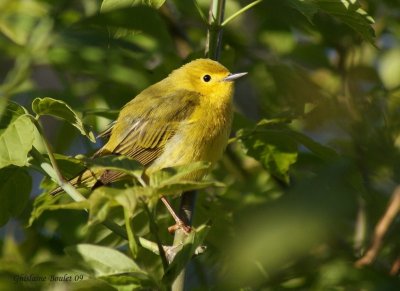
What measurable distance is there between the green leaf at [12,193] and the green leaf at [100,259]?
0.98m

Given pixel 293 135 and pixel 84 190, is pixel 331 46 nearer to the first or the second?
pixel 293 135

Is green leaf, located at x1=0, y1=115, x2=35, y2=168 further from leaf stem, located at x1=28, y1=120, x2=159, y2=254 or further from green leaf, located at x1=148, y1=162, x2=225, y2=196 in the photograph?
green leaf, located at x1=148, y1=162, x2=225, y2=196

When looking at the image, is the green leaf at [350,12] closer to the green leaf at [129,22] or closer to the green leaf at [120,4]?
the green leaf at [120,4]

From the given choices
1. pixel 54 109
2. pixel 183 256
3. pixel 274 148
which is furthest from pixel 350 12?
pixel 183 256

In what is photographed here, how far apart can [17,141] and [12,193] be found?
0.51m

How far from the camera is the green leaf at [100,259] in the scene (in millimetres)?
2041

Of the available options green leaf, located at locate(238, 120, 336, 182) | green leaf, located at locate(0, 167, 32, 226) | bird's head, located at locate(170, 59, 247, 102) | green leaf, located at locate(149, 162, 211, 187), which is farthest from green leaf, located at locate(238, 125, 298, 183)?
green leaf, located at locate(149, 162, 211, 187)

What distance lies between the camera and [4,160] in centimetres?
248

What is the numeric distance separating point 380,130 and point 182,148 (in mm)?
2643

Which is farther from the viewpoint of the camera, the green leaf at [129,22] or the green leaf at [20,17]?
the green leaf at [20,17]

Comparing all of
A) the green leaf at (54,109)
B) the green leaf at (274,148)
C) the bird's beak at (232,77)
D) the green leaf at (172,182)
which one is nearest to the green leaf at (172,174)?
the green leaf at (172,182)

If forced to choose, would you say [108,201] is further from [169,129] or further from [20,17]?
[20,17]

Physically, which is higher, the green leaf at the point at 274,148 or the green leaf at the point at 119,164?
the green leaf at the point at 119,164

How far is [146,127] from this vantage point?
169 inches
